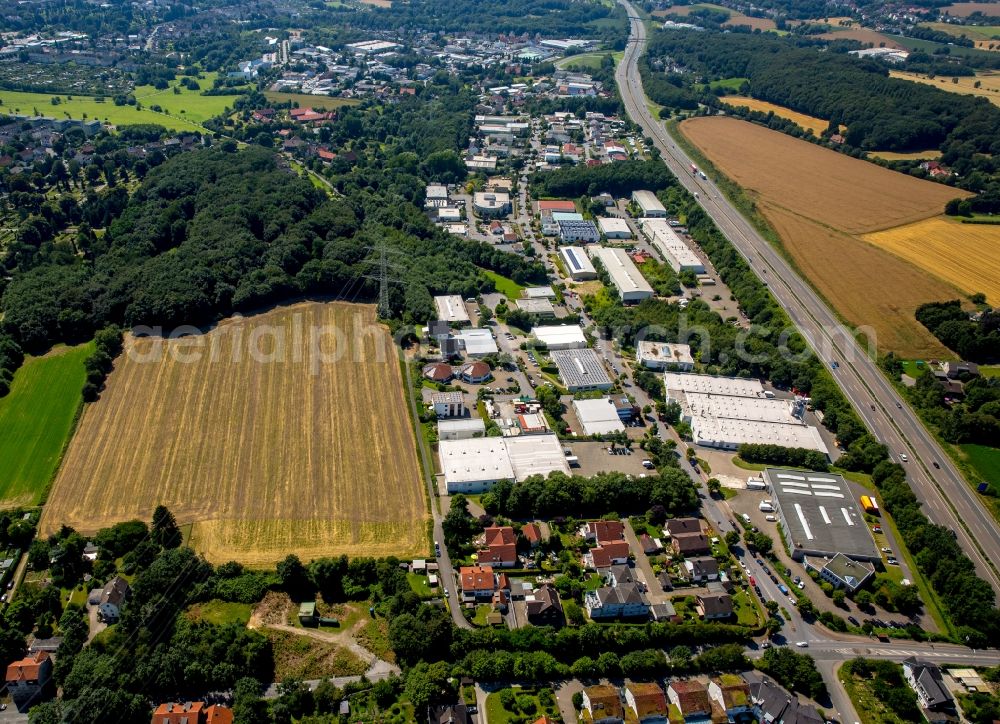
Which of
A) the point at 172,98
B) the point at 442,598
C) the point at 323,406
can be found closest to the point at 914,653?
the point at 442,598

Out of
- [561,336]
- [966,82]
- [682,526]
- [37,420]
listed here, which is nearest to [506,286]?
[561,336]

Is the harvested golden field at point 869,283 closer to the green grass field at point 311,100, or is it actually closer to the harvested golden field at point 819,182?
the harvested golden field at point 819,182

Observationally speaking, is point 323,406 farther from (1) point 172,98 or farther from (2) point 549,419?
(1) point 172,98

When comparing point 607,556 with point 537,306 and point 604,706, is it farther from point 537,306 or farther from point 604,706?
point 537,306

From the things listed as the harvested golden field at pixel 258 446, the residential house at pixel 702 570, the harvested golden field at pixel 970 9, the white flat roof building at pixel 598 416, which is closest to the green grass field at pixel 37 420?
the harvested golden field at pixel 258 446

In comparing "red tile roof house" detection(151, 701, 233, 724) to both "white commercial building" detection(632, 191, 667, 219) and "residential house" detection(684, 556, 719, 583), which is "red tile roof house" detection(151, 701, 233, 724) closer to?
"residential house" detection(684, 556, 719, 583)

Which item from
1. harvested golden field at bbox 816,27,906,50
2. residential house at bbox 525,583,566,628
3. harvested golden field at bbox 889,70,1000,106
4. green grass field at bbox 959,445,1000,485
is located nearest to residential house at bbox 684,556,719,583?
residential house at bbox 525,583,566,628
